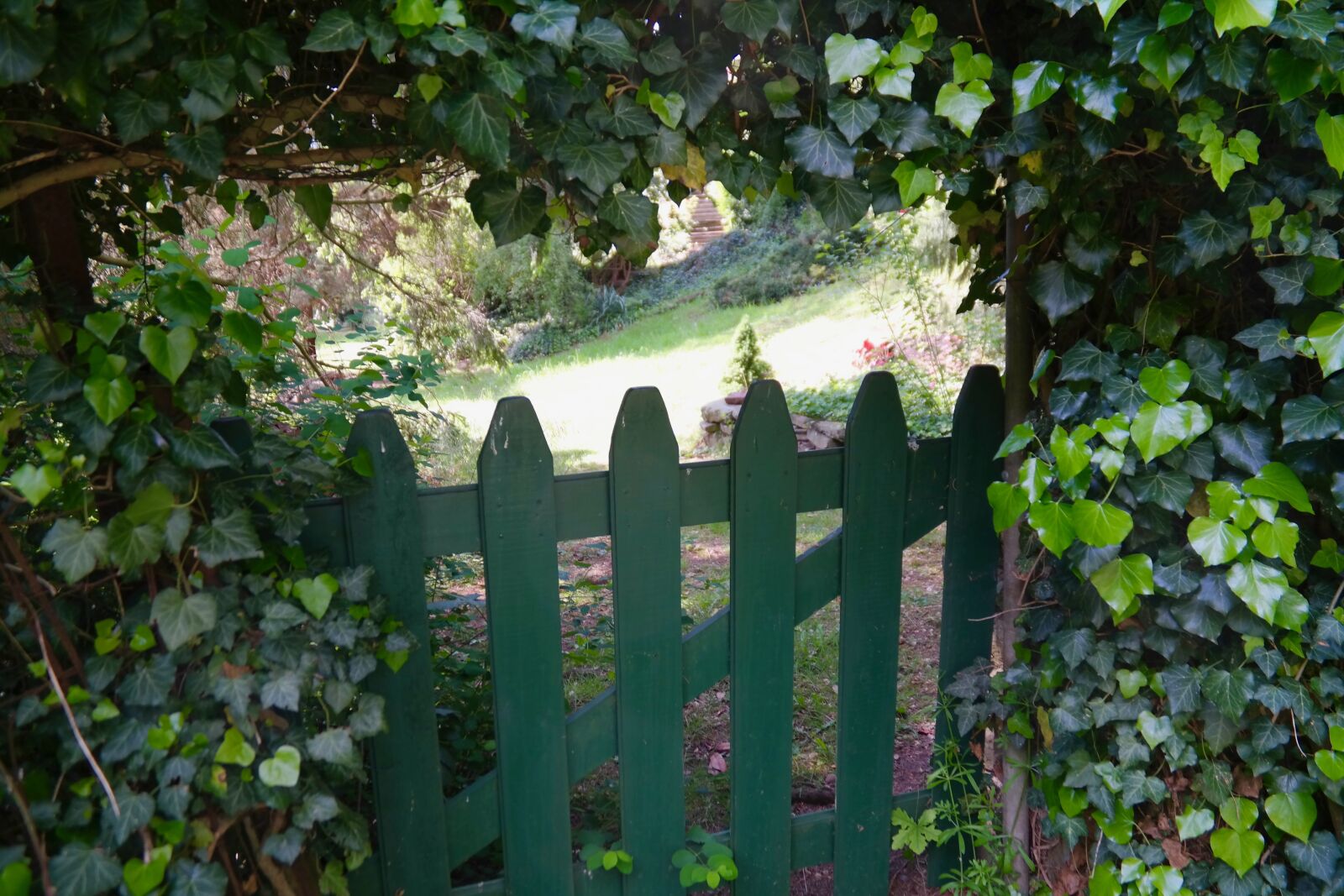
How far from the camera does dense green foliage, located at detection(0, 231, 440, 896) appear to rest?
1347mm

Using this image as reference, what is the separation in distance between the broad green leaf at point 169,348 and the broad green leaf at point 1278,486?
Result: 6.08 ft

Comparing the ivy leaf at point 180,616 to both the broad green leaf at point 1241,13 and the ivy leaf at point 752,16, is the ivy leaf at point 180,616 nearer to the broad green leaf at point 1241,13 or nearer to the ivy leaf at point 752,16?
the ivy leaf at point 752,16

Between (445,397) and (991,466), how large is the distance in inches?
340

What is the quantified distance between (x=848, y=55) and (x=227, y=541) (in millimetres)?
1294

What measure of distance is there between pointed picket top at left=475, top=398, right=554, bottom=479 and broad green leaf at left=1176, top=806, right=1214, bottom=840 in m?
1.53

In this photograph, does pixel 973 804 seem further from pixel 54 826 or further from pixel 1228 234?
pixel 54 826

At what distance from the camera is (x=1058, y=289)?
1753mm

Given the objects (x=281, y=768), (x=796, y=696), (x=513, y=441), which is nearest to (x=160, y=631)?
(x=281, y=768)

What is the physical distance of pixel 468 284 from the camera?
22.5 ft

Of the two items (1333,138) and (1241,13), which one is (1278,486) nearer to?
(1333,138)

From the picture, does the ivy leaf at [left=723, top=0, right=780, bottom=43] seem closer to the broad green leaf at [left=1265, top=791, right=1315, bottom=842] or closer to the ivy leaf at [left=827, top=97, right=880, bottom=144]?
the ivy leaf at [left=827, top=97, right=880, bottom=144]

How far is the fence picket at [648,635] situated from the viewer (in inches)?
75.2

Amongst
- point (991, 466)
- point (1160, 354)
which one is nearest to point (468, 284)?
point (991, 466)

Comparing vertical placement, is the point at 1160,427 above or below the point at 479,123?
below
